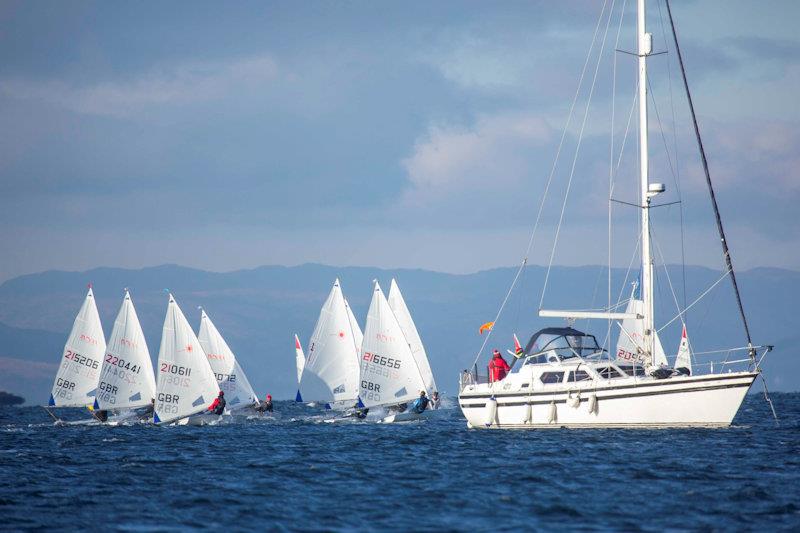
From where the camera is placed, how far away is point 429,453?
37562 millimetres

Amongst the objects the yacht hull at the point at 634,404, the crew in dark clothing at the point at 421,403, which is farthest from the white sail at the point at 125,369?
the yacht hull at the point at 634,404

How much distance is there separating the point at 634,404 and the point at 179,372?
22994 mm

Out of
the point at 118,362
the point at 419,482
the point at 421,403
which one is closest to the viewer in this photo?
the point at 419,482

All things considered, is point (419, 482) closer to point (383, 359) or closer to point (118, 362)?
point (383, 359)

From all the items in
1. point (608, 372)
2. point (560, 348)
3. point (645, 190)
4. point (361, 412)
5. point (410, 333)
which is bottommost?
point (361, 412)

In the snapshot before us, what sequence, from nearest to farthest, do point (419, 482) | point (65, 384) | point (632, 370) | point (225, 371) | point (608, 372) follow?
point (419, 482)
point (608, 372)
point (632, 370)
point (65, 384)
point (225, 371)

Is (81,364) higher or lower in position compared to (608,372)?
higher

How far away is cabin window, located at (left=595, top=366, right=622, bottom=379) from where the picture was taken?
134 feet

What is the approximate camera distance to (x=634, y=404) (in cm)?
3891

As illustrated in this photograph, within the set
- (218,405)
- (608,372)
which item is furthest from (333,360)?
(608,372)

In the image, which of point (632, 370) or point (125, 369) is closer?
point (632, 370)

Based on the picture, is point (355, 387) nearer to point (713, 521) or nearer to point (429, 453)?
point (429, 453)

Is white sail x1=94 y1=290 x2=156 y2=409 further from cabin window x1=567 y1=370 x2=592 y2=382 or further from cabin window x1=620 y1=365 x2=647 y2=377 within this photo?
cabin window x1=620 y1=365 x2=647 y2=377

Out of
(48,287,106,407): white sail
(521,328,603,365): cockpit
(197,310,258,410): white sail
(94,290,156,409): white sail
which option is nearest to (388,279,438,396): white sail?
(197,310,258,410): white sail
